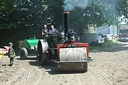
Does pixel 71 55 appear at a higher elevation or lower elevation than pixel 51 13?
lower

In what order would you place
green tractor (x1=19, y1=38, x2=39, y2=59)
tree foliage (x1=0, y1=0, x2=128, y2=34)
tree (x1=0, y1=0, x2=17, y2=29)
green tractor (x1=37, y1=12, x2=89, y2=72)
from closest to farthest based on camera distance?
1. green tractor (x1=37, y1=12, x2=89, y2=72)
2. green tractor (x1=19, y1=38, x2=39, y2=59)
3. tree (x1=0, y1=0, x2=17, y2=29)
4. tree foliage (x1=0, y1=0, x2=128, y2=34)

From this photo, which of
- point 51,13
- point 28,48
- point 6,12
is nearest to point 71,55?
point 28,48

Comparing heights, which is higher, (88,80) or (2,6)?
(2,6)

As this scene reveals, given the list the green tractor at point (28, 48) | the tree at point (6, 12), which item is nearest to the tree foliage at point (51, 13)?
the tree at point (6, 12)

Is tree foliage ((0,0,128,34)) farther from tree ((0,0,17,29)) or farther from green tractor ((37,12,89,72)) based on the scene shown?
green tractor ((37,12,89,72))

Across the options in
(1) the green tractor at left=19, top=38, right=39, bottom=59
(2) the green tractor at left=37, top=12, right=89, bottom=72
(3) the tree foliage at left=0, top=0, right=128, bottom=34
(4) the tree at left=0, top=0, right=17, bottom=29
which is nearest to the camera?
(2) the green tractor at left=37, top=12, right=89, bottom=72

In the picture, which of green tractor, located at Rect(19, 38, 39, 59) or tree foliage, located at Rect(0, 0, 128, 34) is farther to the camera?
tree foliage, located at Rect(0, 0, 128, 34)

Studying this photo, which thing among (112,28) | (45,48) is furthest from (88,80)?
(112,28)

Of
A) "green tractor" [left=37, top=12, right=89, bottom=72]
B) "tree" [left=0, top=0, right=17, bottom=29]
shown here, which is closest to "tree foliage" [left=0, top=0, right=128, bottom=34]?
"tree" [left=0, top=0, right=17, bottom=29]

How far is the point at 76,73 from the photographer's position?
7.11 metres

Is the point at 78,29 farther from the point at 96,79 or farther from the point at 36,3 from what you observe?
the point at 96,79

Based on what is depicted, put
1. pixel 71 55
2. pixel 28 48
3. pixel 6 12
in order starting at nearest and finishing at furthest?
1. pixel 71 55
2. pixel 28 48
3. pixel 6 12

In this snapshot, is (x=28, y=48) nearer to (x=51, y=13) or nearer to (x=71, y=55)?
(x=71, y=55)

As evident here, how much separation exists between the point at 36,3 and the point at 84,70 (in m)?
12.5
